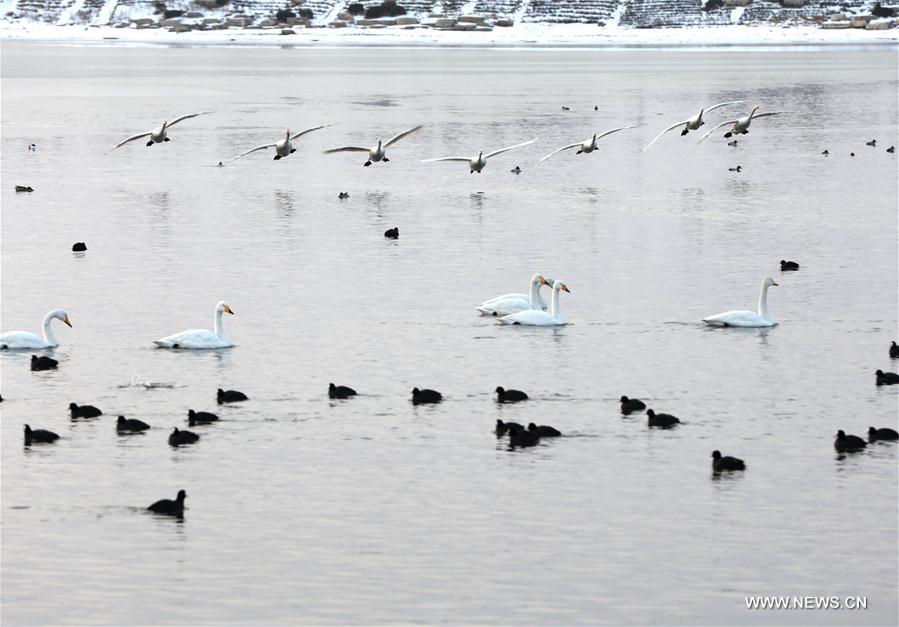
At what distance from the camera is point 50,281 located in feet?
108

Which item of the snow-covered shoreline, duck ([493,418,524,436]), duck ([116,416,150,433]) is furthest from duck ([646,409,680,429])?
the snow-covered shoreline

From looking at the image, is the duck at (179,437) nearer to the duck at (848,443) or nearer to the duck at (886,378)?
the duck at (848,443)

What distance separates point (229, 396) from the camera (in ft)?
73.7

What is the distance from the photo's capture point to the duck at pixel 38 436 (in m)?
20.3

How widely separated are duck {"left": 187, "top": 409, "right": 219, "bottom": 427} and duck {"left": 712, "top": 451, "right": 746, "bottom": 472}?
20.4ft

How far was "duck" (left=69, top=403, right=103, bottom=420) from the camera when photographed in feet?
70.7

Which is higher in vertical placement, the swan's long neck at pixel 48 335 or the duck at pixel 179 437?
the duck at pixel 179 437

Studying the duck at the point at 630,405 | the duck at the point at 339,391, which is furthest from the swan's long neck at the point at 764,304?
the duck at the point at 339,391

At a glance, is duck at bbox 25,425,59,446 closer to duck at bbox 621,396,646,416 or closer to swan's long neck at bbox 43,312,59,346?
swan's long neck at bbox 43,312,59,346

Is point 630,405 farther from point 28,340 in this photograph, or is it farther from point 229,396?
point 28,340

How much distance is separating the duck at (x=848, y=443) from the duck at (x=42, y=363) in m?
11.2

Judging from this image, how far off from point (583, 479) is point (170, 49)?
6785 inches

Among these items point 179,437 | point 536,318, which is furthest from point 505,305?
point 179,437

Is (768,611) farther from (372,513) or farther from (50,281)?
(50,281)
